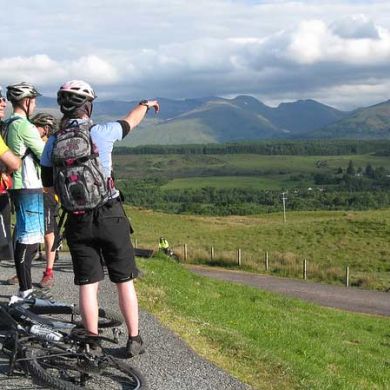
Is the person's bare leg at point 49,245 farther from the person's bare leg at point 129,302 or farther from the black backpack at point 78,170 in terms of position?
the black backpack at point 78,170

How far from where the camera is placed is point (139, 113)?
18.7ft

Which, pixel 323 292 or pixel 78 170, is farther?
pixel 323 292

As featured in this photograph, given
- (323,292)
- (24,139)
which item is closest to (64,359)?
(24,139)

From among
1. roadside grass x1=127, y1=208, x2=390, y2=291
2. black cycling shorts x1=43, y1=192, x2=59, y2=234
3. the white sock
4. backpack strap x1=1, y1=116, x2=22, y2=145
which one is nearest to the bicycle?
the white sock

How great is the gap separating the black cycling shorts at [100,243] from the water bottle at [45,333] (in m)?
0.46

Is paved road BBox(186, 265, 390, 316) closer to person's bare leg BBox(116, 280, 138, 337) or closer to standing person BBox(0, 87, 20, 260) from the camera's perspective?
standing person BBox(0, 87, 20, 260)

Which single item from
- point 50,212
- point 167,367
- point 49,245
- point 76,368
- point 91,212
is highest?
point 91,212

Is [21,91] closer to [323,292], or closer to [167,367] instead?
[167,367]

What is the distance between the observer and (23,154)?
7.14 m

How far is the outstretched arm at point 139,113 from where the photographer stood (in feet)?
18.4

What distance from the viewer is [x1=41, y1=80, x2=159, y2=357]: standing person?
17.4 feet

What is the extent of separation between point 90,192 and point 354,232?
51923 mm

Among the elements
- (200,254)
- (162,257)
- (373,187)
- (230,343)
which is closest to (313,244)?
(200,254)

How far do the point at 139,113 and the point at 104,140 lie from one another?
0.50m
